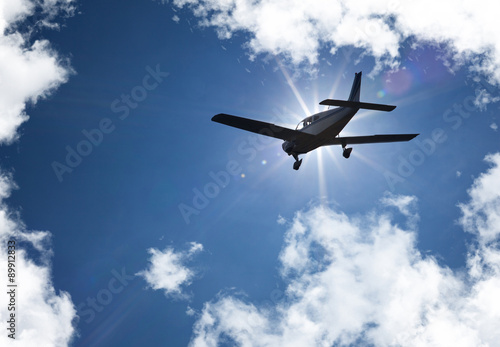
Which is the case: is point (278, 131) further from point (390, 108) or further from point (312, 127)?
point (390, 108)

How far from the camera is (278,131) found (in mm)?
21031

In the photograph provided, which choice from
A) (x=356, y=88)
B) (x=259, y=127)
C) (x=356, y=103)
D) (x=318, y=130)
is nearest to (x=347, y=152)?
(x=318, y=130)

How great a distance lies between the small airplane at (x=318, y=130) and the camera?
19172 mm

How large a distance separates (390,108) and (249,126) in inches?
297

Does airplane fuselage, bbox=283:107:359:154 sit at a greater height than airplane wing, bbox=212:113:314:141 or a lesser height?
greater

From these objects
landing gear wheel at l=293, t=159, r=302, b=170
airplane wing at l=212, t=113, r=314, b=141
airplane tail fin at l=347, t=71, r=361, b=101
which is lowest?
airplane wing at l=212, t=113, r=314, b=141

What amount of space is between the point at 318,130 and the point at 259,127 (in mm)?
3475

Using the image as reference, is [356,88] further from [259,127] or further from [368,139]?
[259,127]

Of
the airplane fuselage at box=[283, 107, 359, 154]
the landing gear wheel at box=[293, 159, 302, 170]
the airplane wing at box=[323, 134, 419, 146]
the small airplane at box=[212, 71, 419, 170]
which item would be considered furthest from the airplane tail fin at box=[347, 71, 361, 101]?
the landing gear wheel at box=[293, 159, 302, 170]

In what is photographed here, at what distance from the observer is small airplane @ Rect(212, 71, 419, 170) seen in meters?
19.2

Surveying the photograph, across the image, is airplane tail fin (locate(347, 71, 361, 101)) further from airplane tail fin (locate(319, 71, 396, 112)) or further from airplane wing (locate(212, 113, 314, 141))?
airplane wing (locate(212, 113, 314, 141))

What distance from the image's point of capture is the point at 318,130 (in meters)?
20.4

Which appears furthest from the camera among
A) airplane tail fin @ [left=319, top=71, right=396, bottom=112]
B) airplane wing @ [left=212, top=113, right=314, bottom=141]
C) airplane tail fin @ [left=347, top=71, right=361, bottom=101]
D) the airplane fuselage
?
airplane tail fin @ [left=347, top=71, right=361, bottom=101]

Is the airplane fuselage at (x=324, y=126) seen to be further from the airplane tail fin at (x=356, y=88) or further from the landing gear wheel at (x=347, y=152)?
the airplane tail fin at (x=356, y=88)
